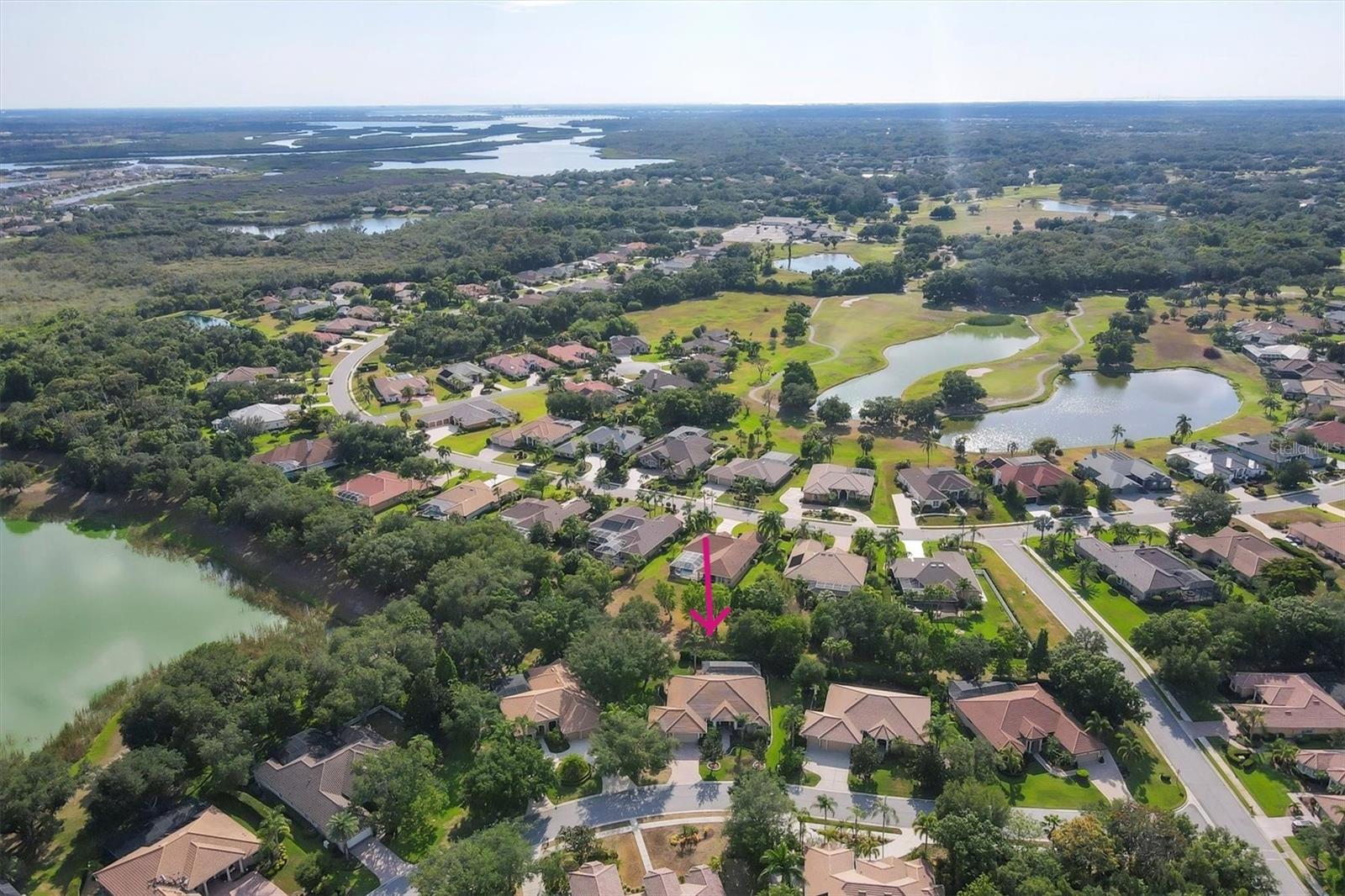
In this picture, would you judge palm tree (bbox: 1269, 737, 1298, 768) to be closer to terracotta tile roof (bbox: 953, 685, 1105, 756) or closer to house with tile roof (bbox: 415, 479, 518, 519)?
terracotta tile roof (bbox: 953, 685, 1105, 756)

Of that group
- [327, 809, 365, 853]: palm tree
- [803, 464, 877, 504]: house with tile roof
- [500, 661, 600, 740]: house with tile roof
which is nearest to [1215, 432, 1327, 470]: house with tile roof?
[803, 464, 877, 504]: house with tile roof

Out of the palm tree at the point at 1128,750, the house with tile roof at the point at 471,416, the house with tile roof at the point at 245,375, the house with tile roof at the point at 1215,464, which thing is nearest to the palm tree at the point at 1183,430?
the house with tile roof at the point at 1215,464

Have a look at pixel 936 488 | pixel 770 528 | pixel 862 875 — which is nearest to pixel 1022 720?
pixel 862 875

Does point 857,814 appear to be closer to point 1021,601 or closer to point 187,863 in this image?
point 1021,601

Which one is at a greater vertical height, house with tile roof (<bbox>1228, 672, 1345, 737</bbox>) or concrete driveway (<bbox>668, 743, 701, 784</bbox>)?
house with tile roof (<bbox>1228, 672, 1345, 737</bbox>)

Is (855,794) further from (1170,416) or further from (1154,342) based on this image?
(1154,342)

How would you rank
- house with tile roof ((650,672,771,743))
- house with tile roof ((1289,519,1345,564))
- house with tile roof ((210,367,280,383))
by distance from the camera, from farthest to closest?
house with tile roof ((210,367,280,383))
house with tile roof ((1289,519,1345,564))
house with tile roof ((650,672,771,743))

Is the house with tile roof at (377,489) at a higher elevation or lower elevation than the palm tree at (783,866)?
higher

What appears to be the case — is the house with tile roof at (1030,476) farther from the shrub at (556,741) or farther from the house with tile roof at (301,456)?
the house with tile roof at (301,456)
